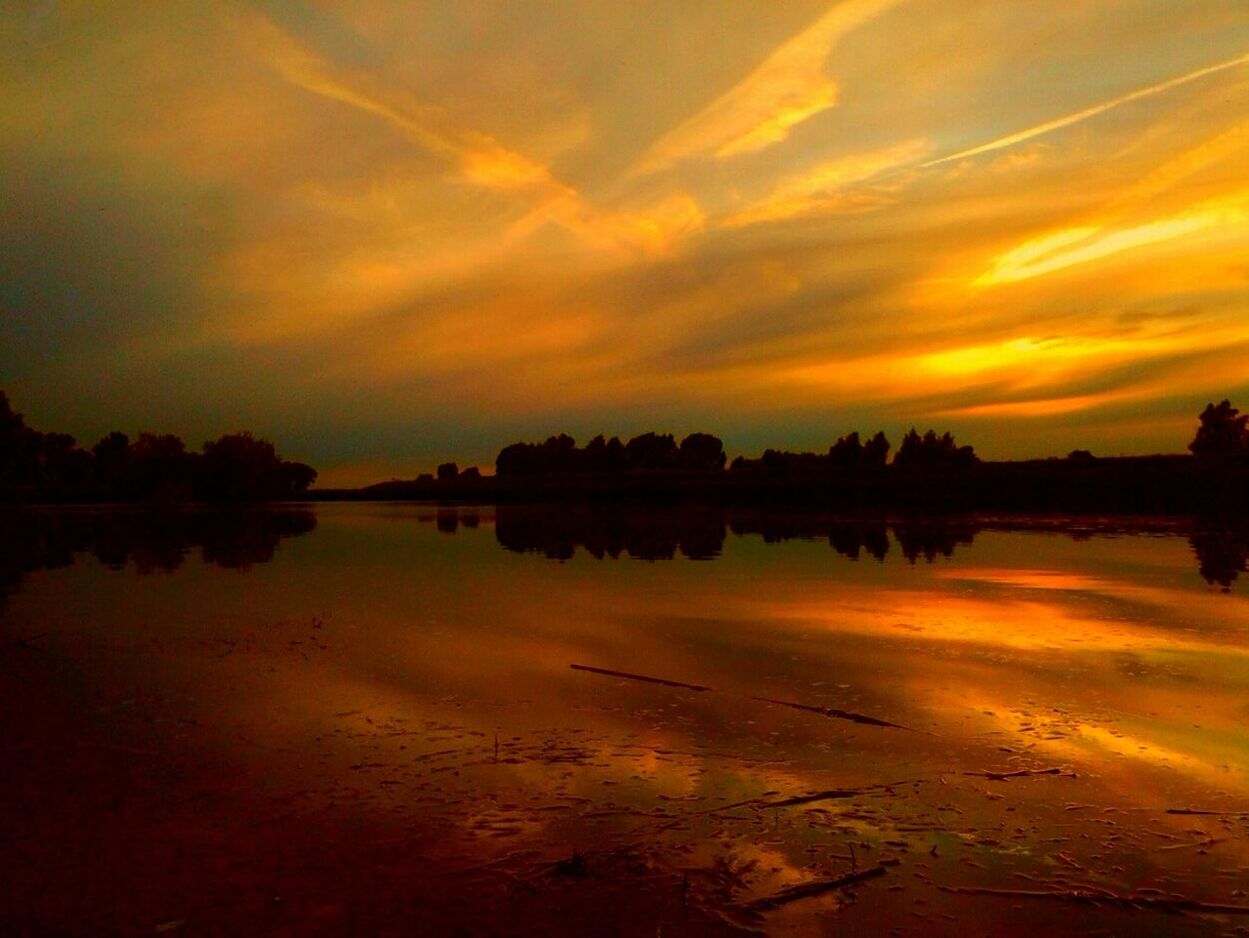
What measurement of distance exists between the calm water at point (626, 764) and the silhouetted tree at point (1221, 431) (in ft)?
278

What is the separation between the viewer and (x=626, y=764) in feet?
29.3

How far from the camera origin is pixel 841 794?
8.06m

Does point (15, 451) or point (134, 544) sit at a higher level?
point (15, 451)

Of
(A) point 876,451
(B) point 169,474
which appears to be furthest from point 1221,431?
(B) point 169,474

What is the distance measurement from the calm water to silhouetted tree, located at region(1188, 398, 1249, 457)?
84855mm

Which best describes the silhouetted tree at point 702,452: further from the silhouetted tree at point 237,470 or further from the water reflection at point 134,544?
the water reflection at point 134,544

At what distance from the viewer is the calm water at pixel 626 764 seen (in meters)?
Answer: 6.18

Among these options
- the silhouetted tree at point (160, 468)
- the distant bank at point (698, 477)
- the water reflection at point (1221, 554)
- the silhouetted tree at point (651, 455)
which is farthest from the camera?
the silhouetted tree at point (651, 455)

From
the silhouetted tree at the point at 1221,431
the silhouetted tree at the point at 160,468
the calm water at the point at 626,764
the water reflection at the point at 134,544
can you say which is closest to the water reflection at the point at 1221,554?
the calm water at the point at 626,764

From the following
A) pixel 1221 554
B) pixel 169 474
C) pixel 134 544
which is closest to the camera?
pixel 1221 554

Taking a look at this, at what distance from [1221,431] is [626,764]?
102 m

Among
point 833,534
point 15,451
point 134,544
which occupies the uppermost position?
point 15,451

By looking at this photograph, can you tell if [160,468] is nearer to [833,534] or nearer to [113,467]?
[113,467]

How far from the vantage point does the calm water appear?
6180 mm
